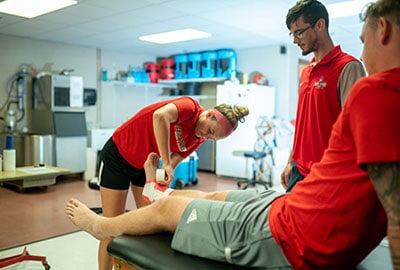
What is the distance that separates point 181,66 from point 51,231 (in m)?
4.70

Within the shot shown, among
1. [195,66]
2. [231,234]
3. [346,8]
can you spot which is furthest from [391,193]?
[195,66]

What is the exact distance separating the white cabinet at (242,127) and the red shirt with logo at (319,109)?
4073mm

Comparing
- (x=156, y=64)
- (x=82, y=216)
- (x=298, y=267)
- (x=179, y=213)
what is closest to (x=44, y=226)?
(x=82, y=216)

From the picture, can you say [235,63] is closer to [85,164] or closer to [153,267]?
[85,164]

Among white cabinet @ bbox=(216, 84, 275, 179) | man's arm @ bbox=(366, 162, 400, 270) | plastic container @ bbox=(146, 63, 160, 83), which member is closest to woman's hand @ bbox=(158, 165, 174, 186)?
man's arm @ bbox=(366, 162, 400, 270)

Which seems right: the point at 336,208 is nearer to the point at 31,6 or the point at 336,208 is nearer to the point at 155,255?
the point at 155,255

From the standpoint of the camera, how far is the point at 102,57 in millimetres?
7016

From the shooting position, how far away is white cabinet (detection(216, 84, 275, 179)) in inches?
236

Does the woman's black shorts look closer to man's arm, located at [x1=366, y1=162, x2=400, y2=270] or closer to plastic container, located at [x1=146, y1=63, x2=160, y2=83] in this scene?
man's arm, located at [x1=366, y1=162, x2=400, y2=270]

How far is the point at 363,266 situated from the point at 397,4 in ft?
3.05

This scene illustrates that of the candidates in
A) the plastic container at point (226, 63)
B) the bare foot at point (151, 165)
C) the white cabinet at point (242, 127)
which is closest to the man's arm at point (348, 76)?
the bare foot at point (151, 165)

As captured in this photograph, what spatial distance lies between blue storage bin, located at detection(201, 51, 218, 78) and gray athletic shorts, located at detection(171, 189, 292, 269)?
5.58m

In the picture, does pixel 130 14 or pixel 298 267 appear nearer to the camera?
pixel 298 267

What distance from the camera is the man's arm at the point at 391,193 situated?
878 millimetres
